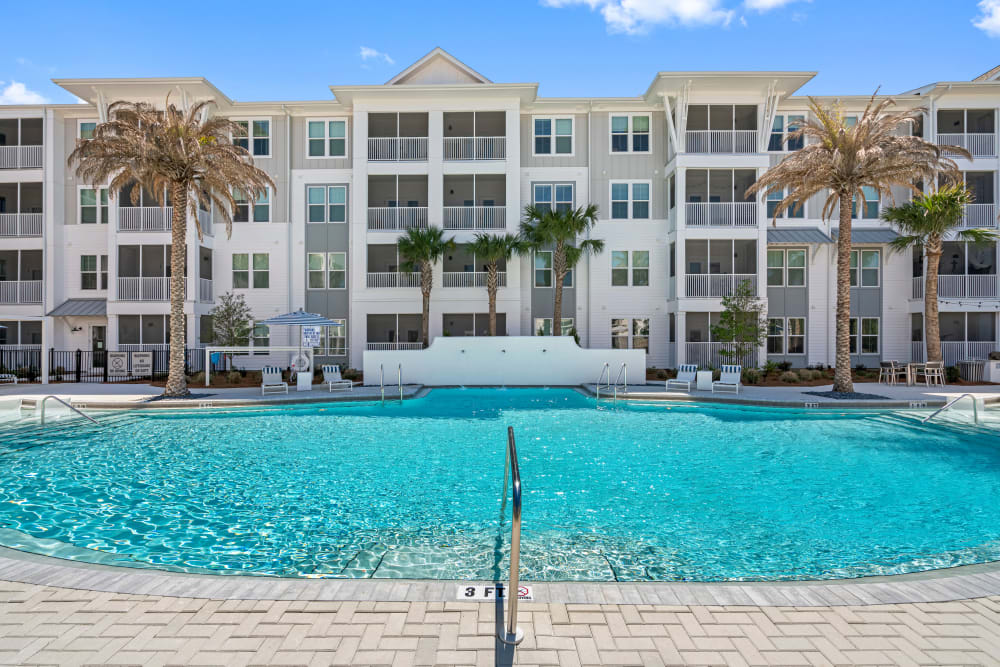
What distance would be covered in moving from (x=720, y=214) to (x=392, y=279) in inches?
563

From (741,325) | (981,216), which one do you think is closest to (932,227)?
(981,216)

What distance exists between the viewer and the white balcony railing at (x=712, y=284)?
22.9m

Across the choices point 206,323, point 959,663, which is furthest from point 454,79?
point 959,663

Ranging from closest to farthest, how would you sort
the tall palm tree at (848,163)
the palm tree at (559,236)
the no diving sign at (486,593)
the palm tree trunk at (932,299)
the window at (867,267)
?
1. the no diving sign at (486,593)
2. the tall palm tree at (848,163)
3. the palm tree trunk at (932,299)
4. the palm tree at (559,236)
5. the window at (867,267)

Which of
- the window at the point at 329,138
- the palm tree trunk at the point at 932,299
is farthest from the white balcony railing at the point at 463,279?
the palm tree trunk at the point at 932,299

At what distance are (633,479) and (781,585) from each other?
4.14 metres

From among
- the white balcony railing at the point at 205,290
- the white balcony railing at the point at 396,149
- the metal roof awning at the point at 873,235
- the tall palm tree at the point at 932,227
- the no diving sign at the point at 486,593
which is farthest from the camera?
the white balcony railing at the point at 396,149

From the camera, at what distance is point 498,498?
707 centimetres

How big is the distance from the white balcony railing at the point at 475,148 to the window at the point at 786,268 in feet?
41.9

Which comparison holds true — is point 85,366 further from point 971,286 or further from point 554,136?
point 971,286

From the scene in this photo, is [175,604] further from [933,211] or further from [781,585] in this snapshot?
[933,211]

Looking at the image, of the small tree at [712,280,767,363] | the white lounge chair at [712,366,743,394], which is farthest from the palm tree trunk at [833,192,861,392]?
the small tree at [712,280,767,363]

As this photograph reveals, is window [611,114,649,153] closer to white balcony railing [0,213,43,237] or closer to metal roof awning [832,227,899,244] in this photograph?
metal roof awning [832,227,899,244]

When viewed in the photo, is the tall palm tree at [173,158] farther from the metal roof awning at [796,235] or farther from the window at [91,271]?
the metal roof awning at [796,235]
